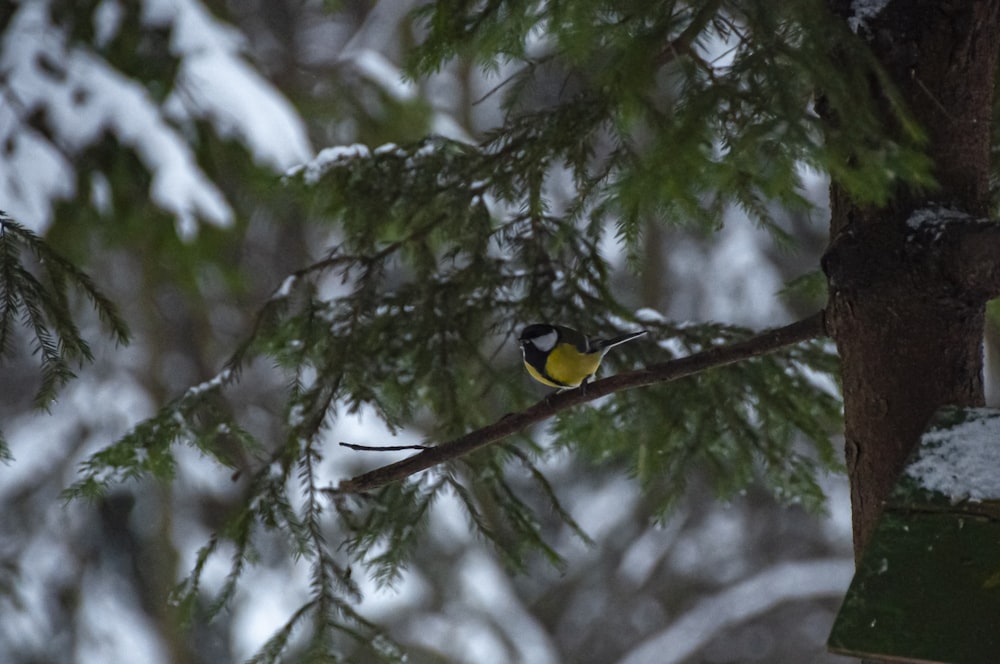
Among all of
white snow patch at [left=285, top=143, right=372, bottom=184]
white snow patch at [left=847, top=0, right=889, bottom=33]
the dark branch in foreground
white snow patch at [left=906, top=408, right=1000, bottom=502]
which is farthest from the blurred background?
white snow patch at [left=906, top=408, right=1000, bottom=502]

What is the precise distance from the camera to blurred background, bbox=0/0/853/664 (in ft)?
15.4

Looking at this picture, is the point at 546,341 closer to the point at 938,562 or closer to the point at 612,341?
the point at 612,341

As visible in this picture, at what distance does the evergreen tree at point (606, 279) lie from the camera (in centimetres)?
165

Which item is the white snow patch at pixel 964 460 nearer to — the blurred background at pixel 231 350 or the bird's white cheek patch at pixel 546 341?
the bird's white cheek patch at pixel 546 341

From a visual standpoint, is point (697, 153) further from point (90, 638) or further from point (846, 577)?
point (846, 577)

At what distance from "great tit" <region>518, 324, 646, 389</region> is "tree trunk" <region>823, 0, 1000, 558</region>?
82 centimetres

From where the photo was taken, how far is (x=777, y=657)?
1034 centimetres

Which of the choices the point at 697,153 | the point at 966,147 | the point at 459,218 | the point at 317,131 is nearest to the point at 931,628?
the point at 697,153

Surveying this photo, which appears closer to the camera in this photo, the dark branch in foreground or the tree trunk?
the tree trunk

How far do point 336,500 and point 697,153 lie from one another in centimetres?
146

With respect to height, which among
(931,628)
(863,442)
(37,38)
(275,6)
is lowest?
(931,628)

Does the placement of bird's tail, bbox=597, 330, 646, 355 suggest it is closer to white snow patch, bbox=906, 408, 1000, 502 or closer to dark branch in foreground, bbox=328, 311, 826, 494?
dark branch in foreground, bbox=328, 311, 826, 494

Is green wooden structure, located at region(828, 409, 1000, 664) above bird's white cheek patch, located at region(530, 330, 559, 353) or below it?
below

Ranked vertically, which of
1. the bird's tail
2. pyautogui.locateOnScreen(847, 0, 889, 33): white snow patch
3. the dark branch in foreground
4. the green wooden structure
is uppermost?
pyautogui.locateOnScreen(847, 0, 889, 33): white snow patch
